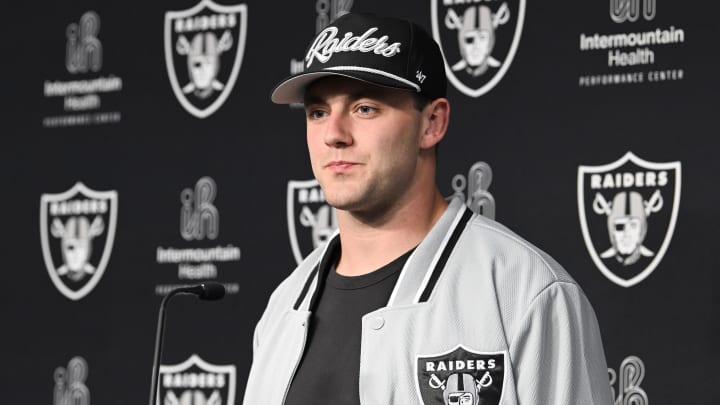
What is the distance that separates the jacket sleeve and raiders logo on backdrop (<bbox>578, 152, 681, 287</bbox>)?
1039mm

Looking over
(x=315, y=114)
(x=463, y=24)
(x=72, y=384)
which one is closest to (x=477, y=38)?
(x=463, y=24)

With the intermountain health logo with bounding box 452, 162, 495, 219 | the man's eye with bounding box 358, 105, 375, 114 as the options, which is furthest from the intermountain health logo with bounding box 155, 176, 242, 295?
the man's eye with bounding box 358, 105, 375, 114

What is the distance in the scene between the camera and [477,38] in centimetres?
336

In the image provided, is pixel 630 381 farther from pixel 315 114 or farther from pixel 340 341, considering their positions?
pixel 315 114

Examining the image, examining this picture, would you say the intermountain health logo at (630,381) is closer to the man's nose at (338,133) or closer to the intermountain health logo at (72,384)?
the man's nose at (338,133)

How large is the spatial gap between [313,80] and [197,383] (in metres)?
1.71

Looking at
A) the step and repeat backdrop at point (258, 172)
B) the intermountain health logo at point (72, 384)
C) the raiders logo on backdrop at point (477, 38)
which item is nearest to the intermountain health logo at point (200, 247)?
the step and repeat backdrop at point (258, 172)

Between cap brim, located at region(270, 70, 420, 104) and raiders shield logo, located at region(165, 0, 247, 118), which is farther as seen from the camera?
raiders shield logo, located at region(165, 0, 247, 118)

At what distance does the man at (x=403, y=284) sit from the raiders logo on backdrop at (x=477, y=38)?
1.08 m

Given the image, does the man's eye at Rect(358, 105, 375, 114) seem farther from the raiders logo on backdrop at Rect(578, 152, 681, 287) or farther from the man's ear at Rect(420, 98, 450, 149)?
the raiders logo on backdrop at Rect(578, 152, 681, 287)

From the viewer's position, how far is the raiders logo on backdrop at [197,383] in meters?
3.66

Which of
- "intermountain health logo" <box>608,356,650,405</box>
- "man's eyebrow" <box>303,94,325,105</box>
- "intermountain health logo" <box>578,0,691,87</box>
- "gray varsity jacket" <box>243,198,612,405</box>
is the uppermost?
"intermountain health logo" <box>578,0,691,87</box>

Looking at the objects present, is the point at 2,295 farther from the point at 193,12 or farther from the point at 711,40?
the point at 711,40

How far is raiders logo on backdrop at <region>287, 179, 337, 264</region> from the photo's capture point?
3.56 m
